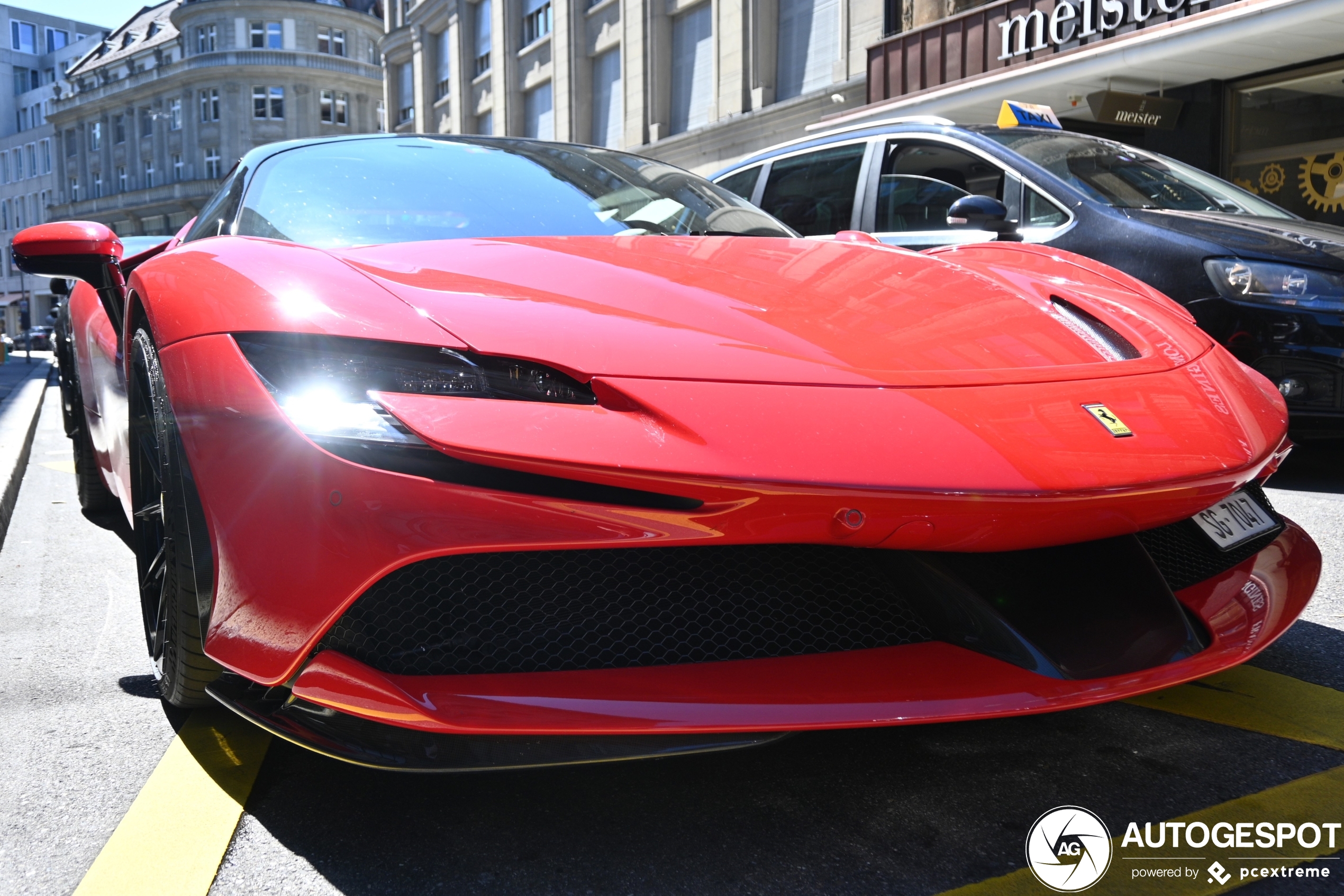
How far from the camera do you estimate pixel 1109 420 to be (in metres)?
1.58

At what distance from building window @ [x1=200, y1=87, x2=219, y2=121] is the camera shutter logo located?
59886mm

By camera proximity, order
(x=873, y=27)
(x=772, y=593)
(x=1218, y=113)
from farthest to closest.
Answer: (x=873, y=27)
(x=1218, y=113)
(x=772, y=593)

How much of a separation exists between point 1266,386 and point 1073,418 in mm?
775

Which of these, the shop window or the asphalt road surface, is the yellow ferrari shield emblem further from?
the shop window

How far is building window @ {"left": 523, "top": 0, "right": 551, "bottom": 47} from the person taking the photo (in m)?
23.4

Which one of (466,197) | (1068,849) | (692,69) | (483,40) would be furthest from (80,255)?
(483,40)

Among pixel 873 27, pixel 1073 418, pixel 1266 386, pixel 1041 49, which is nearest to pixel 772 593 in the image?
pixel 1073 418

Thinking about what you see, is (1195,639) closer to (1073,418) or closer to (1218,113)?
(1073,418)

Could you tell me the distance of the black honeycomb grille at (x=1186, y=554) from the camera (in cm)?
175

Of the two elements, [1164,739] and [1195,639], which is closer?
[1195,639]

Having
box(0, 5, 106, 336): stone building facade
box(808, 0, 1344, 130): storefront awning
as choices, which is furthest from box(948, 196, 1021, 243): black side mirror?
box(0, 5, 106, 336): stone building facade

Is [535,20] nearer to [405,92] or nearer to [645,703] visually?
[405,92]

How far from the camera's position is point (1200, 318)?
13.0 feet

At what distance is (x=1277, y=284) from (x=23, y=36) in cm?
8695
